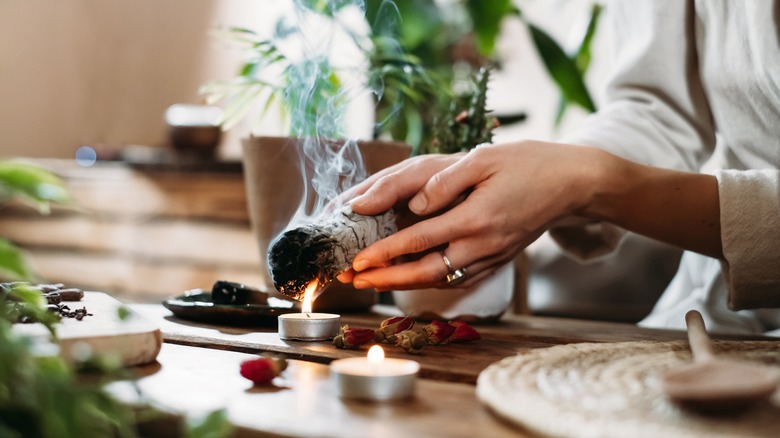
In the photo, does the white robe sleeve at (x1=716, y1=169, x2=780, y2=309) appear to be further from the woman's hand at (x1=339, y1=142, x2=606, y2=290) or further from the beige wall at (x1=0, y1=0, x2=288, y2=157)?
the beige wall at (x1=0, y1=0, x2=288, y2=157)

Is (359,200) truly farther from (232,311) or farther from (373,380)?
(373,380)

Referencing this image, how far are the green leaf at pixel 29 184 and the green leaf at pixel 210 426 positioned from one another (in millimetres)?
158

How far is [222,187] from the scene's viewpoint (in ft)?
9.59

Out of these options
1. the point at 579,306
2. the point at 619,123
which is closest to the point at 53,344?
the point at 619,123

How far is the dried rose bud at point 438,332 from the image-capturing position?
0.81m

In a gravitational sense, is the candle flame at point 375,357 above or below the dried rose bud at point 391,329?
above

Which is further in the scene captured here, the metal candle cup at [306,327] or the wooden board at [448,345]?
the metal candle cup at [306,327]

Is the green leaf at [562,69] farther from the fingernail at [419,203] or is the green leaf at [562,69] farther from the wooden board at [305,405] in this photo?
the wooden board at [305,405]

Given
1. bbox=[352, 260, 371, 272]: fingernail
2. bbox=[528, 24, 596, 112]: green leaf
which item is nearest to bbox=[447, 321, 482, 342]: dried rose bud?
bbox=[352, 260, 371, 272]: fingernail

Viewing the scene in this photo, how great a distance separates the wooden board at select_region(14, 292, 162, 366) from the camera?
0.61m

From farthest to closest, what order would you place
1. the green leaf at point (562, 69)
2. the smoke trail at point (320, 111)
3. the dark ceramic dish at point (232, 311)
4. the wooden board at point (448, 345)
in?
the green leaf at point (562, 69)
the smoke trail at point (320, 111)
the dark ceramic dish at point (232, 311)
the wooden board at point (448, 345)

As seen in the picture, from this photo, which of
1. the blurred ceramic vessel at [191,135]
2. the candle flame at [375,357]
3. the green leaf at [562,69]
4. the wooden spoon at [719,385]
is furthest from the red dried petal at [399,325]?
the blurred ceramic vessel at [191,135]

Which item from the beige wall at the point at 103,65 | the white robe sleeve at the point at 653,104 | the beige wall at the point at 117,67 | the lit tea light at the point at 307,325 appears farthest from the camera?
the beige wall at the point at 103,65

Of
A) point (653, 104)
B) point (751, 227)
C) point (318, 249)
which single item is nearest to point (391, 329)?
point (318, 249)
